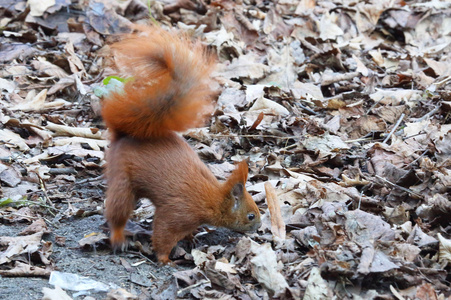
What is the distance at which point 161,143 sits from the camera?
3367 millimetres

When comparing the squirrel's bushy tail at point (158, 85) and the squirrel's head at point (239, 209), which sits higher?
the squirrel's bushy tail at point (158, 85)

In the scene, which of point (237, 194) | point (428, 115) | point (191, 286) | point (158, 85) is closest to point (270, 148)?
point (237, 194)

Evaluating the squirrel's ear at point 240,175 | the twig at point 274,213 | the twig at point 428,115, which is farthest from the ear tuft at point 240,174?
the twig at point 428,115

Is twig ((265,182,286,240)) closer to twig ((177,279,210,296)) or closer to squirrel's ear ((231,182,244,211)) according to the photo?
squirrel's ear ((231,182,244,211))

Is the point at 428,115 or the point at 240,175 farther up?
the point at 240,175

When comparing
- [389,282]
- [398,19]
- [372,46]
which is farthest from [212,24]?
[389,282]

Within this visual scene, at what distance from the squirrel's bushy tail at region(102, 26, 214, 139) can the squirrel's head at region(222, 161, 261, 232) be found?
1.58 feet

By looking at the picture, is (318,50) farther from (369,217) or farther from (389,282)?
(389,282)

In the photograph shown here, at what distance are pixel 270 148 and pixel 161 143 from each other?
59.5 inches

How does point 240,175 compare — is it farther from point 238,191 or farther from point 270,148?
point 270,148

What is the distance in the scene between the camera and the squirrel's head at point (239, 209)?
3445mm

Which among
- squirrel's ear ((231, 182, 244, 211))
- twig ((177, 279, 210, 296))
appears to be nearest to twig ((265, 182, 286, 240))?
squirrel's ear ((231, 182, 244, 211))

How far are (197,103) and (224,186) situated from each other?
542mm

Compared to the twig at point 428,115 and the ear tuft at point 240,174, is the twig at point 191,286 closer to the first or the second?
the ear tuft at point 240,174
